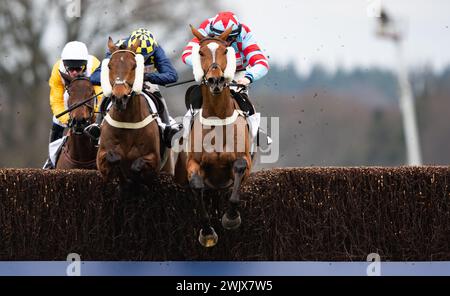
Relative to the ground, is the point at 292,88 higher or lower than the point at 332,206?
higher

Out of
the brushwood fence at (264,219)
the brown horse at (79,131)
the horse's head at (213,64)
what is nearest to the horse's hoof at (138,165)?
the brushwood fence at (264,219)

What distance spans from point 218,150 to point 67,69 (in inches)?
108

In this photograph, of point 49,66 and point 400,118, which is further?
point 400,118

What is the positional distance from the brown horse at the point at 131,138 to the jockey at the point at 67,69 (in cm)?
178

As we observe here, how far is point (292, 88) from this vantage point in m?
23.6

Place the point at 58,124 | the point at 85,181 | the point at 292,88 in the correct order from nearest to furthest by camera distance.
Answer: the point at 85,181 < the point at 58,124 < the point at 292,88

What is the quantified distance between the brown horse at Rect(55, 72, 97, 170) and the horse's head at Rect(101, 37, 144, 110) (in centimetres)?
150

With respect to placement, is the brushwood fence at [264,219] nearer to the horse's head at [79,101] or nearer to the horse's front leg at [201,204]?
the horse's front leg at [201,204]

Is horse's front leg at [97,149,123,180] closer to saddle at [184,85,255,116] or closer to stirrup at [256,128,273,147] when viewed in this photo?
saddle at [184,85,255,116]
